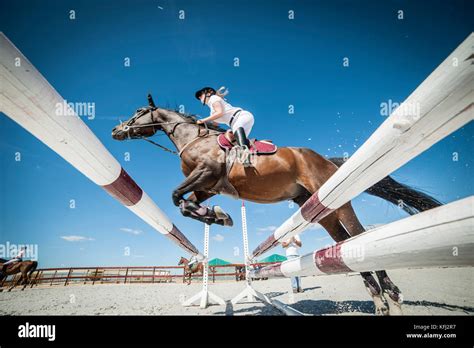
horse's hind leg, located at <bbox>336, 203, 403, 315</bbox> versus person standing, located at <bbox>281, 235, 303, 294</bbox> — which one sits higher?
horse's hind leg, located at <bbox>336, 203, 403, 315</bbox>

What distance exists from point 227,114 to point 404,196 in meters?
2.04

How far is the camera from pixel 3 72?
538 millimetres

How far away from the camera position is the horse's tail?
1.97m

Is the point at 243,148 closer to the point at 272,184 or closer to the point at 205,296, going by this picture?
the point at 272,184

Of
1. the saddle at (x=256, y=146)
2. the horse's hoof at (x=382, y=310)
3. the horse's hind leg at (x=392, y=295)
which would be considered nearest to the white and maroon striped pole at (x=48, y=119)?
the saddle at (x=256, y=146)

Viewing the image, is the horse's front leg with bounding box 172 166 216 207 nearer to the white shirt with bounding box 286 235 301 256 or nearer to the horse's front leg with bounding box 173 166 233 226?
the horse's front leg with bounding box 173 166 233 226

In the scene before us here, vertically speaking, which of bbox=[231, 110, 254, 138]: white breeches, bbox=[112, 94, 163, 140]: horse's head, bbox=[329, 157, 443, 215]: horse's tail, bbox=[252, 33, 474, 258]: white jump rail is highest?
bbox=[112, 94, 163, 140]: horse's head

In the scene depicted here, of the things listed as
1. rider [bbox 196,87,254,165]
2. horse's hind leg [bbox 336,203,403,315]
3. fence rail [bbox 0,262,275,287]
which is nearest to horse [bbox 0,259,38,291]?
fence rail [bbox 0,262,275,287]

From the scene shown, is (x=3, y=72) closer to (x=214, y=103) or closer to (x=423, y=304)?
(x=214, y=103)

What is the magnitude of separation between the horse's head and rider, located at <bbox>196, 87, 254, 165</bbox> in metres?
0.68

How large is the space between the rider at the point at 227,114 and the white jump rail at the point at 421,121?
Answer: 52.1 inches

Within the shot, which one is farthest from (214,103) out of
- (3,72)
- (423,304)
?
(423,304)

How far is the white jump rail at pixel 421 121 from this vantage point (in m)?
0.47
